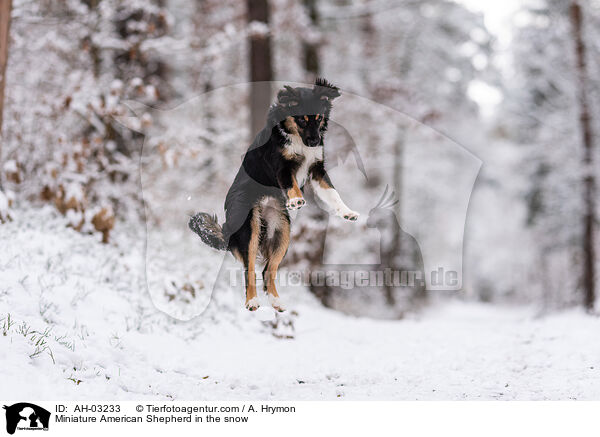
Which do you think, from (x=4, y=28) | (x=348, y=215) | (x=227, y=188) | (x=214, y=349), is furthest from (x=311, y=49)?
(x=348, y=215)

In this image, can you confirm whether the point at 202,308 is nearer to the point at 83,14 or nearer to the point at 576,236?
the point at 83,14

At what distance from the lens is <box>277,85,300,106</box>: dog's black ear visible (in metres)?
2.63

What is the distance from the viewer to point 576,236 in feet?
61.3

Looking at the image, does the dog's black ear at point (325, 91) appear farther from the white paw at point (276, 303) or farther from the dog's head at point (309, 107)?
the white paw at point (276, 303)

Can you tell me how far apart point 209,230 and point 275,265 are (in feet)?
1.62

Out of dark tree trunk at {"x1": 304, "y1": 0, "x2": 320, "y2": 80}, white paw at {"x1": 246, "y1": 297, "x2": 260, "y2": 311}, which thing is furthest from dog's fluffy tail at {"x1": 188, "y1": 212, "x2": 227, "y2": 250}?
dark tree trunk at {"x1": 304, "y1": 0, "x2": 320, "y2": 80}

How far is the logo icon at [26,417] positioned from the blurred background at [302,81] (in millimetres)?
1543

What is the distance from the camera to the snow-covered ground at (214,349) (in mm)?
4094

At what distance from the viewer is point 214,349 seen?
530 cm

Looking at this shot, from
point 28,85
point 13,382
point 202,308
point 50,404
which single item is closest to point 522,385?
point 202,308

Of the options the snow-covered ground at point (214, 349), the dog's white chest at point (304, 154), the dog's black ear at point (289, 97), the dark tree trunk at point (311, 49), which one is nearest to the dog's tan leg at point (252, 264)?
the snow-covered ground at point (214, 349)

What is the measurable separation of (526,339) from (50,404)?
5.93m

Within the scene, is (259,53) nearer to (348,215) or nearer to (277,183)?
(277,183)

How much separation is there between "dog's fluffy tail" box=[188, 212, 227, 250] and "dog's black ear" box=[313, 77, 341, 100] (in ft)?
3.31
